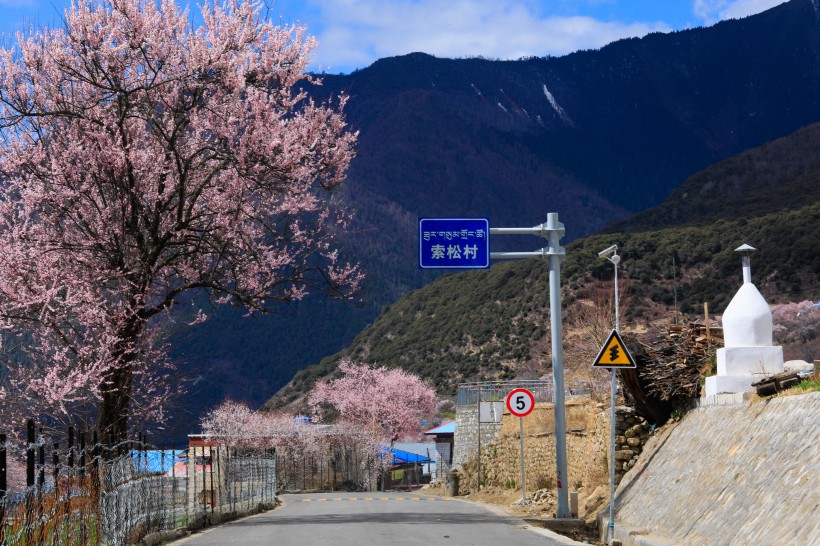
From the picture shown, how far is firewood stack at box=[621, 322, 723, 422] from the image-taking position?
19.9 metres

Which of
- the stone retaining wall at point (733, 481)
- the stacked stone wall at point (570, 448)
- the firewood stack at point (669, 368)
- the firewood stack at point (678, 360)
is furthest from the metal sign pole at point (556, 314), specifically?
the stone retaining wall at point (733, 481)

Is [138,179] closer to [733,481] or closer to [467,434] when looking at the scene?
[733,481]

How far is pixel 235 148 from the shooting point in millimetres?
22297

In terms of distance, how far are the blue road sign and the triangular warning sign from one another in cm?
708

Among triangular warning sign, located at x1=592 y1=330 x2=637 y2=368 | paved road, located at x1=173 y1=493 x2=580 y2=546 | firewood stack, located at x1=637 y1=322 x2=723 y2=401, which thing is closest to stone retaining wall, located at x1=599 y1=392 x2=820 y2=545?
firewood stack, located at x1=637 y1=322 x2=723 y2=401

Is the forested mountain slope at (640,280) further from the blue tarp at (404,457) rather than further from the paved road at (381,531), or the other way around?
the paved road at (381,531)

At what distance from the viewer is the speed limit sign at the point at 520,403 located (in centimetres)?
2983

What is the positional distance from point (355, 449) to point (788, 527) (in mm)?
56090

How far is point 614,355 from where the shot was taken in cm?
1734

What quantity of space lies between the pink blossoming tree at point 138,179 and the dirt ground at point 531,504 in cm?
704

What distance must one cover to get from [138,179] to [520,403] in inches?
513

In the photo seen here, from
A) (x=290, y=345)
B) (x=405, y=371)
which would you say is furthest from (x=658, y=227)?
(x=290, y=345)

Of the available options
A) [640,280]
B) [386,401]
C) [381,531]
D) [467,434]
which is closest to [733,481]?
[381,531]

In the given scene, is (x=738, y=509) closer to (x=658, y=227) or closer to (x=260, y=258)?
(x=260, y=258)
